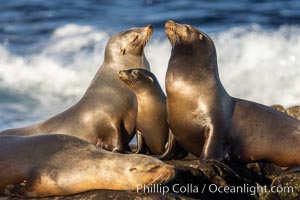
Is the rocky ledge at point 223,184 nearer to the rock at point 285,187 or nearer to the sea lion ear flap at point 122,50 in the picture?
the rock at point 285,187

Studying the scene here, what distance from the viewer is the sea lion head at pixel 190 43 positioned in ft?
31.9

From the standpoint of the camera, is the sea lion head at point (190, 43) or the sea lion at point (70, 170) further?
the sea lion head at point (190, 43)

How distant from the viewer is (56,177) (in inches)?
299

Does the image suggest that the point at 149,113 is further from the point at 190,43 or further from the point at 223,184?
the point at 223,184

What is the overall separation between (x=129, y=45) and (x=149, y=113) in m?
1.49

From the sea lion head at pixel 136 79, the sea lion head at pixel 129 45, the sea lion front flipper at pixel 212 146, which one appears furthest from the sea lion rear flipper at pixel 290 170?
the sea lion head at pixel 129 45

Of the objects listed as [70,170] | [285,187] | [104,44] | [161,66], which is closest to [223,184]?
[285,187]

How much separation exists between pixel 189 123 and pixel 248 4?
1540cm

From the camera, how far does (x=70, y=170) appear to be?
300 inches

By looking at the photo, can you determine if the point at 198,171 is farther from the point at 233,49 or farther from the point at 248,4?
the point at 248,4

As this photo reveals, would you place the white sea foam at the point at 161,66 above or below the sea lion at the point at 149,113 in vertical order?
below

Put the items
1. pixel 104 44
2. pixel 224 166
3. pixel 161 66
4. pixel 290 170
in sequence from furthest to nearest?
pixel 104 44, pixel 161 66, pixel 290 170, pixel 224 166

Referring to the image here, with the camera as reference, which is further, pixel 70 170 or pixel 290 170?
pixel 290 170

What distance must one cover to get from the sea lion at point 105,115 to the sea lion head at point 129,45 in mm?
14
